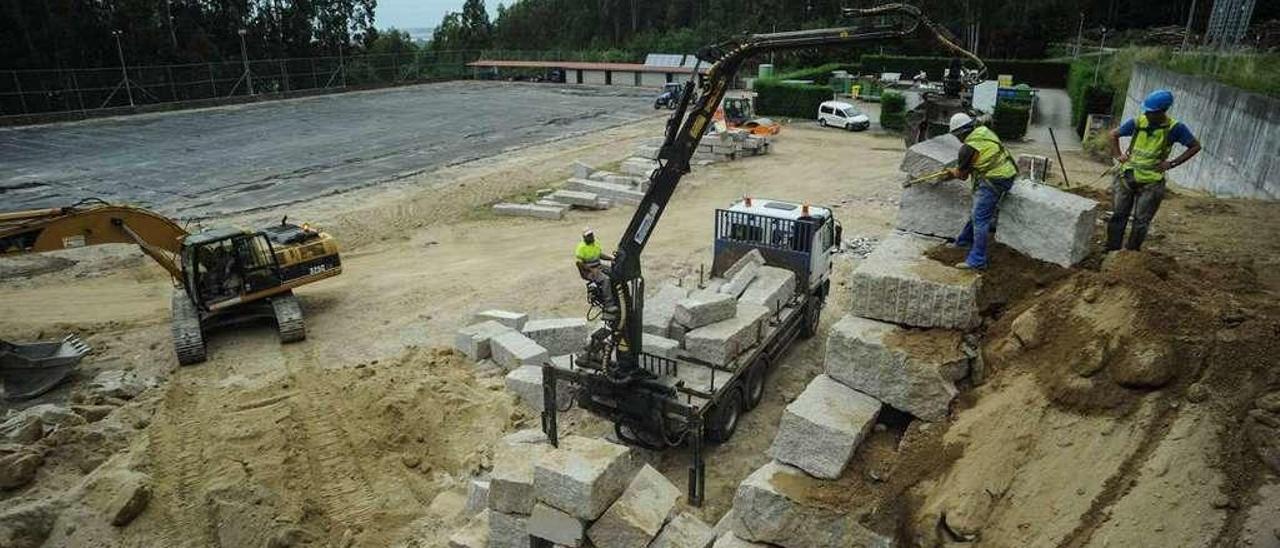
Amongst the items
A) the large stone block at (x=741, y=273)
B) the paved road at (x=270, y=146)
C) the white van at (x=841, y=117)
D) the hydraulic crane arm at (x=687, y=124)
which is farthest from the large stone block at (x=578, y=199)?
the white van at (x=841, y=117)

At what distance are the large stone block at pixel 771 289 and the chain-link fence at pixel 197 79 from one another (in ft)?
140

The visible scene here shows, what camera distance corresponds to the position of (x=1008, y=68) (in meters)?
45.4

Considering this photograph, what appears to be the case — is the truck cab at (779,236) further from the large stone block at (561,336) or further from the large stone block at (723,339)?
the large stone block at (561,336)

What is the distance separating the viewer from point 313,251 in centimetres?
1312

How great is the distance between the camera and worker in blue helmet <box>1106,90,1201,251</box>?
727 cm

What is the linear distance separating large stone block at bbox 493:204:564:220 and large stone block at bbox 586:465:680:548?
13770 mm

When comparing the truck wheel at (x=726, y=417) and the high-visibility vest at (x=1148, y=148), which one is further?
the truck wheel at (x=726, y=417)

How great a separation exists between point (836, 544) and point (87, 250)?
18.4m

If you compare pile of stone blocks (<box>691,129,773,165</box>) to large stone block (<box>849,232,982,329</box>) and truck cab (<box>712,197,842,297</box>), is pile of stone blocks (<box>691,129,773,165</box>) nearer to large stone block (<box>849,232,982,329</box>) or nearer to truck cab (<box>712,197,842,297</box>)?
truck cab (<box>712,197,842,297</box>)

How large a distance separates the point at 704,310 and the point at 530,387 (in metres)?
2.61

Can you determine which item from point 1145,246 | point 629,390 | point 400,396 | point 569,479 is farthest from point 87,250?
point 1145,246

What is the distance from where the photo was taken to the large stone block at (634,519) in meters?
5.95

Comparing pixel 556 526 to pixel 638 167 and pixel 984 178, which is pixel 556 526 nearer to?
pixel 984 178

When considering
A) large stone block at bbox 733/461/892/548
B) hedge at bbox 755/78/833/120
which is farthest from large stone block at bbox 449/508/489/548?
hedge at bbox 755/78/833/120
